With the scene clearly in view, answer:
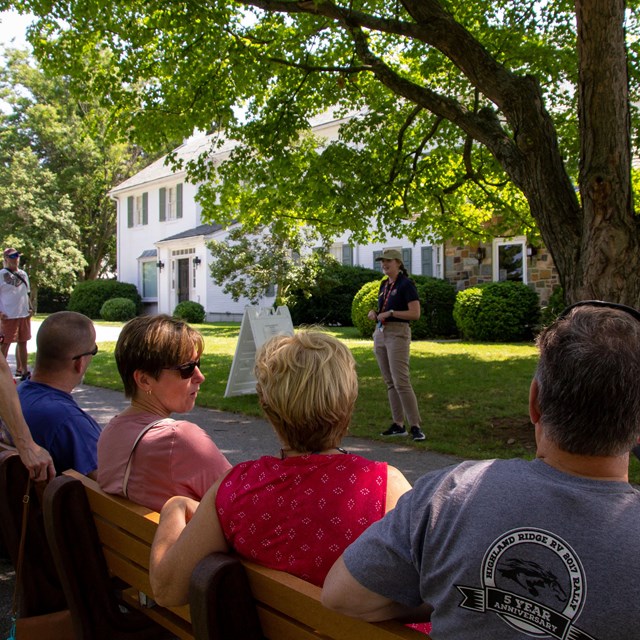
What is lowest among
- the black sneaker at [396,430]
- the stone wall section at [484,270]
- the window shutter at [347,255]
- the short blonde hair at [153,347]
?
the black sneaker at [396,430]

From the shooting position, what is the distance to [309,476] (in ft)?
5.80

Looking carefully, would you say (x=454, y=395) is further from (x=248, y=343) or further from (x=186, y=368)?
(x=186, y=368)

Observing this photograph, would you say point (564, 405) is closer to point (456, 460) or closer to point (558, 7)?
point (456, 460)

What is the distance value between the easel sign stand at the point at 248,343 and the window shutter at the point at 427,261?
46.0ft

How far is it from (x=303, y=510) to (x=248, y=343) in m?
7.80

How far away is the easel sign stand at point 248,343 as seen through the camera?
30.6ft

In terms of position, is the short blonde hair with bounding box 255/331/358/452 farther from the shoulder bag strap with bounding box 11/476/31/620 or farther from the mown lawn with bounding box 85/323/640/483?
the mown lawn with bounding box 85/323/640/483

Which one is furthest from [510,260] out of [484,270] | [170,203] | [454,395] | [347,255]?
[170,203]

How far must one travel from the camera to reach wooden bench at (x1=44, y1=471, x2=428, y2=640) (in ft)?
5.07

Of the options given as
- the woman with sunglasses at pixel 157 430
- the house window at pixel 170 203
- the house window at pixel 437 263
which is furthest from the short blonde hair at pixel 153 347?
the house window at pixel 170 203

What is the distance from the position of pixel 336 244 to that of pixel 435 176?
15.2 metres

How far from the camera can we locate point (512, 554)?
1.24 metres

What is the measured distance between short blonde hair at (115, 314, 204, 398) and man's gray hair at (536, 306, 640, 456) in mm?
1727

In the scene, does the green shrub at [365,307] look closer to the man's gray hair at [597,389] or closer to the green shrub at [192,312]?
the green shrub at [192,312]
